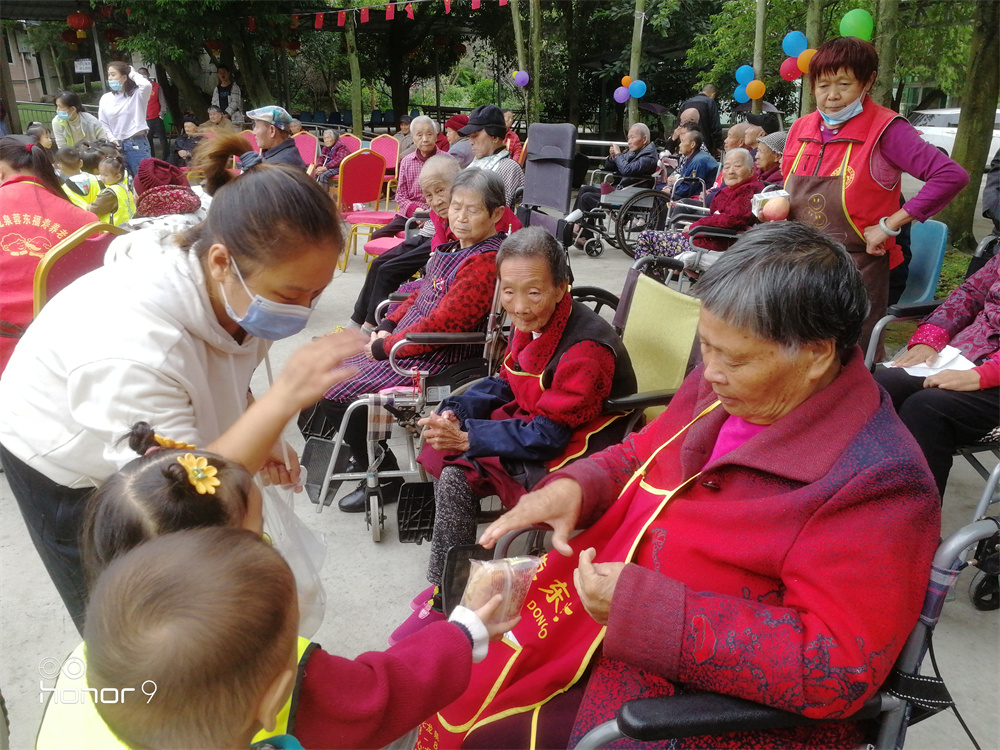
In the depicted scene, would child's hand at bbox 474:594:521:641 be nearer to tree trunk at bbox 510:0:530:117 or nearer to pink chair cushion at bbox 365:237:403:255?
pink chair cushion at bbox 365:237:403:255

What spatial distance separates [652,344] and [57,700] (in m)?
2.15

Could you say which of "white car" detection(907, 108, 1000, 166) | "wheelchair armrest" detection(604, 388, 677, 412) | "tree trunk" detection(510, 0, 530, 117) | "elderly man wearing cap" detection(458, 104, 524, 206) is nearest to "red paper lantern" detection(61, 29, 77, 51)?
"tree trunk" detection(510, 0, 530, 117)

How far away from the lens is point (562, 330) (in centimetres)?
239

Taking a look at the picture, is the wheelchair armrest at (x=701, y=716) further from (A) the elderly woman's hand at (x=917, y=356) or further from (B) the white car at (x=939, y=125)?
(B) the white car at (x=939, y=125)

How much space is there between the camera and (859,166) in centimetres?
307

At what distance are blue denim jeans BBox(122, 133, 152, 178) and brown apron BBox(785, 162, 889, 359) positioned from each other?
1022 centimetres

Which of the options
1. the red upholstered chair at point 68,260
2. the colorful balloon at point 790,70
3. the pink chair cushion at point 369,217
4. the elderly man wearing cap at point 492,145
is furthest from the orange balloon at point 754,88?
the red upholstered chair at point 68,260

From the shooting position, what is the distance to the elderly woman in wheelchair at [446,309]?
10.1 feet

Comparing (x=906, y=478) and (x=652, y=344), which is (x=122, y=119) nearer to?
(x=652, y=344)

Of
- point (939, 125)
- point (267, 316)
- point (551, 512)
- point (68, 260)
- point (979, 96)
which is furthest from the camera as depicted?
point (939, 125)

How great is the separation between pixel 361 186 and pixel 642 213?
136 inches

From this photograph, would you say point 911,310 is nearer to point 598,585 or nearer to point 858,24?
point 598,585

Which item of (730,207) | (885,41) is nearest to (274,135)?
(730,207)

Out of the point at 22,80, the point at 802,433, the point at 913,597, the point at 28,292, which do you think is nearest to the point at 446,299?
the point at 28,292
